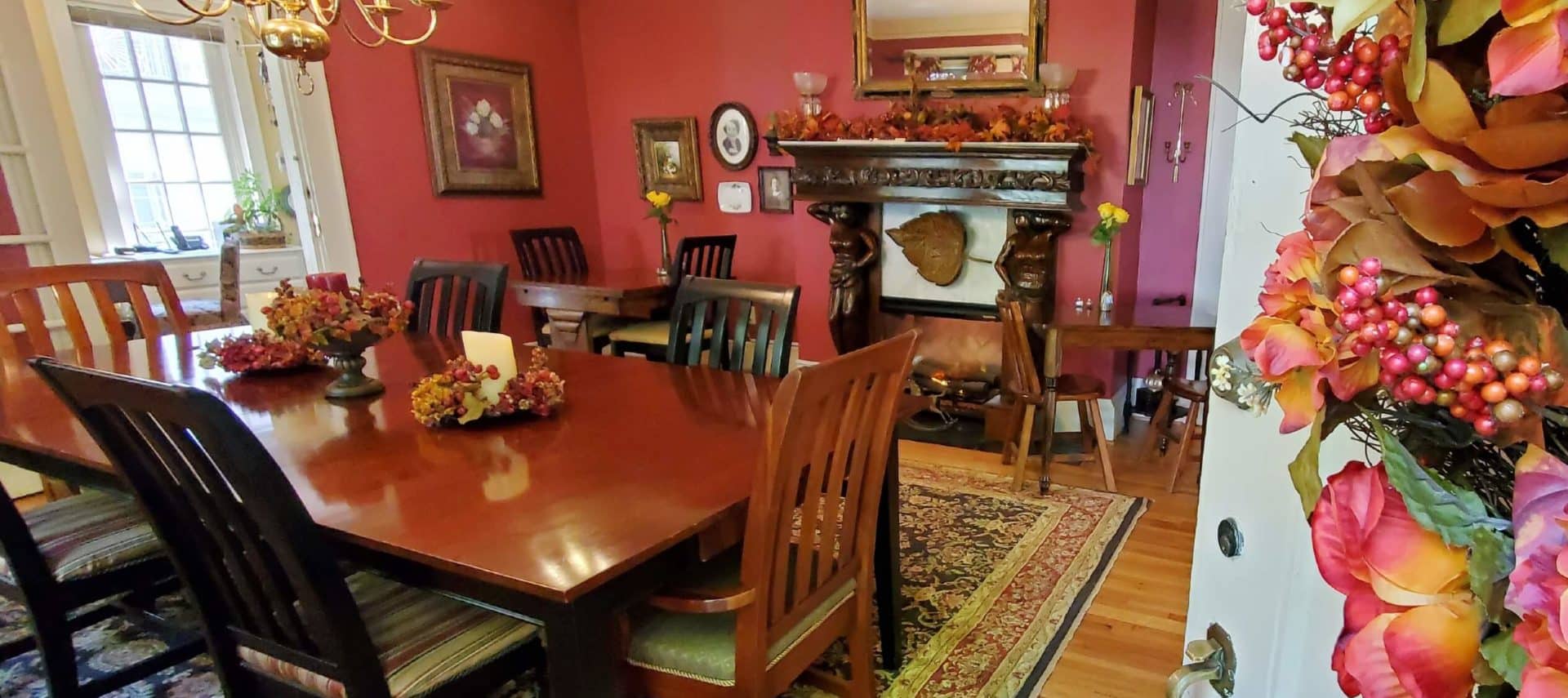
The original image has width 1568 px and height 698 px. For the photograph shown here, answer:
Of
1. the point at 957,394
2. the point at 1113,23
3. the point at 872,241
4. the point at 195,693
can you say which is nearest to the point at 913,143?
the point at 872,241

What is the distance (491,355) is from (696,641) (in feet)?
2.34

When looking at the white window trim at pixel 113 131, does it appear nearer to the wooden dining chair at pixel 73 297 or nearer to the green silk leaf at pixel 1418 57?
the wooden dining chair at pixel 73 297

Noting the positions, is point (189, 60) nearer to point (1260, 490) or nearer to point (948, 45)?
point (948, 45)

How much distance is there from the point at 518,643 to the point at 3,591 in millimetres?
1207

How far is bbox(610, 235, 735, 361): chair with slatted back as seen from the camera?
3746mm

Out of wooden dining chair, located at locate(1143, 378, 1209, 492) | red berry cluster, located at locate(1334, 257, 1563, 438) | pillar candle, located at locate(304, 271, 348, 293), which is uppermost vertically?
red berry cluster, located at locate(1334, 257, 1563, 438)

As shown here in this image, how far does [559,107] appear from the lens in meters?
4.91

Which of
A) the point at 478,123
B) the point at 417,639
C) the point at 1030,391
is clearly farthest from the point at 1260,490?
the point at 478,123

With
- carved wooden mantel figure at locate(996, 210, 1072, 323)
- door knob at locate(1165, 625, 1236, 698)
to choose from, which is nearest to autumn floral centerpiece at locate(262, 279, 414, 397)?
door knob at locate(1165, 625, 1236, 698)

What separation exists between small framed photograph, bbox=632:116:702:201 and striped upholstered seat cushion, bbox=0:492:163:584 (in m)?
3.41

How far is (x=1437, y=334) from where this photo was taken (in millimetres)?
306

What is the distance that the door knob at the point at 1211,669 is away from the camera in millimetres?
680

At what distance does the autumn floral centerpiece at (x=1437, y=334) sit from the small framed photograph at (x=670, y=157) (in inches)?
179

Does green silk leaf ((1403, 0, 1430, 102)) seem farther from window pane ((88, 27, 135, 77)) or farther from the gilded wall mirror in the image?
window pane ((88, 27, 135, 77))
